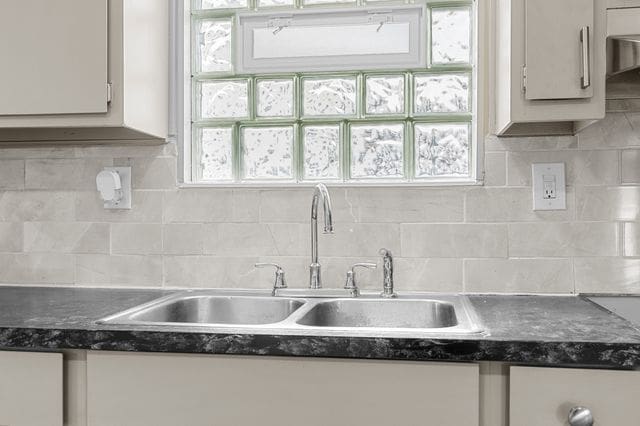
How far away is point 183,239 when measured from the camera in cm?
185

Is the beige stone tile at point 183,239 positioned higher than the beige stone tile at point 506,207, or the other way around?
the beige stone tile at point 506,207

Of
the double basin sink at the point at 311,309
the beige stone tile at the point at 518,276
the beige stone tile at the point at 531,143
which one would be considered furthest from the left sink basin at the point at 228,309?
the beige stone tile at the point at 531,143

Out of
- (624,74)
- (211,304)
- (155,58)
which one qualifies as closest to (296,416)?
(211,304)

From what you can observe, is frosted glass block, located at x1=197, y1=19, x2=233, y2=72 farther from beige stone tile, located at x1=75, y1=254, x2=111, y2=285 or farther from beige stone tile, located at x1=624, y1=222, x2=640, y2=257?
beige stone tile, located at x1=624, y1=222, x2=640, y2=257

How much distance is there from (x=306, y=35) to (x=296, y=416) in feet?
4.05

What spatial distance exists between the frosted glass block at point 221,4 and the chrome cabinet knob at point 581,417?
61.6 inches

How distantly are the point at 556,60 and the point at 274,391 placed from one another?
1.04 meters

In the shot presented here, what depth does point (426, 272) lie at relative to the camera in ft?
5.75

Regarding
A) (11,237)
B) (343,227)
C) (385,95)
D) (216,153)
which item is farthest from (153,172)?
(385,95)

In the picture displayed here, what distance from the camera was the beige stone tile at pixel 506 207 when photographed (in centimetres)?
171

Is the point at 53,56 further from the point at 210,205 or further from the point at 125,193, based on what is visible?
the point at 210,205

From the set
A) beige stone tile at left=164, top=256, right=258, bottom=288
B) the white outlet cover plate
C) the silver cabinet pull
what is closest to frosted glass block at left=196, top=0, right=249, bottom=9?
the white outlet cover plate

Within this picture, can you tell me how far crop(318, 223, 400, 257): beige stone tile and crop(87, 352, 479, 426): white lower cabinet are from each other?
65cm

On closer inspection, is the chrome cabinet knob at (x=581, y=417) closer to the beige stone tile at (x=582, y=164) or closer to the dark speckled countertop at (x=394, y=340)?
the dark speckled countertop at (x=394, y=340)
